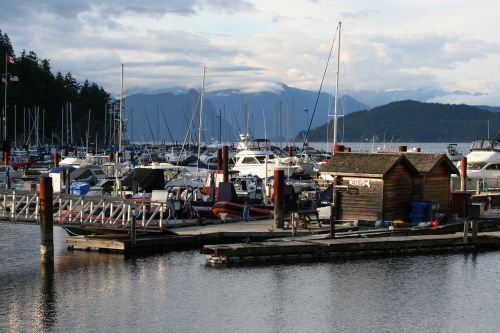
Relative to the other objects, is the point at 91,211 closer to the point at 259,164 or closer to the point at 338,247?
the point at 338,247

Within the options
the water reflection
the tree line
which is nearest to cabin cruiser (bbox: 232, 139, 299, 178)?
the water reflection

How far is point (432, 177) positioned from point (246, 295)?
1823 centimetres

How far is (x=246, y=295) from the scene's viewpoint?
107ft

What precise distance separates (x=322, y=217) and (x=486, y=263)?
10.3 m

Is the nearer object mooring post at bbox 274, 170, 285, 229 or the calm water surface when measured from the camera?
the calm water surface

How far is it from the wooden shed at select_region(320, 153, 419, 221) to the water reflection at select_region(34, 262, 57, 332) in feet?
51.7

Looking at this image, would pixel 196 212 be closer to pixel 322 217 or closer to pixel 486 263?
pixel 322 217

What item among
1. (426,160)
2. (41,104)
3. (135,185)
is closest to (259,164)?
(135,185)

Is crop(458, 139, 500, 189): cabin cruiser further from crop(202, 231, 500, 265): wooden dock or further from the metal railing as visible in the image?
the metal railing

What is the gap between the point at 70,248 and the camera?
41.9 metres

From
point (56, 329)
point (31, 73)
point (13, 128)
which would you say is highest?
point (31, 73)

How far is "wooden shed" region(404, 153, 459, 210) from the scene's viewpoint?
46438 mm

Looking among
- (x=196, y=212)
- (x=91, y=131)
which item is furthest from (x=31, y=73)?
(x=196, y=212)

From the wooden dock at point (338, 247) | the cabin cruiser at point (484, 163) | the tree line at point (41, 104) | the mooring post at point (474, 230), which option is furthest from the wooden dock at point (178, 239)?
the tree line at point (41, 104)
